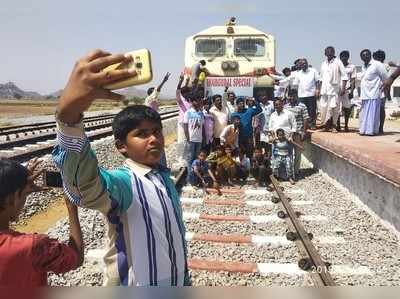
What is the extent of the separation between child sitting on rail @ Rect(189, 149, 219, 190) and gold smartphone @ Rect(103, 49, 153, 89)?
7.56m

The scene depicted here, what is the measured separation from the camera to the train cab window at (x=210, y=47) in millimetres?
14344

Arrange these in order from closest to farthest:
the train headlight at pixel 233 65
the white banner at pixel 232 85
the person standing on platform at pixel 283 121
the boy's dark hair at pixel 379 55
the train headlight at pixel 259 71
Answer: the boy's dark hair at pixel 379 55 → the person standing on platform at pixel 283 121 → the white banner at pixel 232 85 → the train headlight at pixel 259 71 → the train headlight at pixel 233 65

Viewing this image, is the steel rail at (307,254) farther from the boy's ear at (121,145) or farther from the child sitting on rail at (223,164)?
the boy's ear at (121,145)

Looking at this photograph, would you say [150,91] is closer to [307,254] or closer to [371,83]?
[307,254]

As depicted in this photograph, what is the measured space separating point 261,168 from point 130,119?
7.53 meters

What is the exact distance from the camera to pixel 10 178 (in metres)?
1.97

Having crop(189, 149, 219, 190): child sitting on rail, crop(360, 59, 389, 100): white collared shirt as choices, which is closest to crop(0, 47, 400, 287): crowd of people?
crop(189, 149, 219, 190): child sitting on rail

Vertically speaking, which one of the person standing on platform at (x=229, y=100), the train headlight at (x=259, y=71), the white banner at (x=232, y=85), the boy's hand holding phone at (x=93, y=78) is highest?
the boy's hand holding phone at (x=93, y=78)

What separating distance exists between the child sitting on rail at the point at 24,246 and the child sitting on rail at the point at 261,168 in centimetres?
729

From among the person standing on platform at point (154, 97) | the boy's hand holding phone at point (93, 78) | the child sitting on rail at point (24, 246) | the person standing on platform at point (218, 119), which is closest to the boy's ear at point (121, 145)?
the child sitting on rail at point (24, 246)

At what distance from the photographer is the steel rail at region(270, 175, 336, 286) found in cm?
438

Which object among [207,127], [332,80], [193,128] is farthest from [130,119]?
[332,80]

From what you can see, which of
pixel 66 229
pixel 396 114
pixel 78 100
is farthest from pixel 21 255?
pixel 396 114

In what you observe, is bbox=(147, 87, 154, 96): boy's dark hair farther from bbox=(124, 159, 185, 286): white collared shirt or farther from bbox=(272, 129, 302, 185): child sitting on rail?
bbox=(124, 159, 185, 286): white collared shirt
